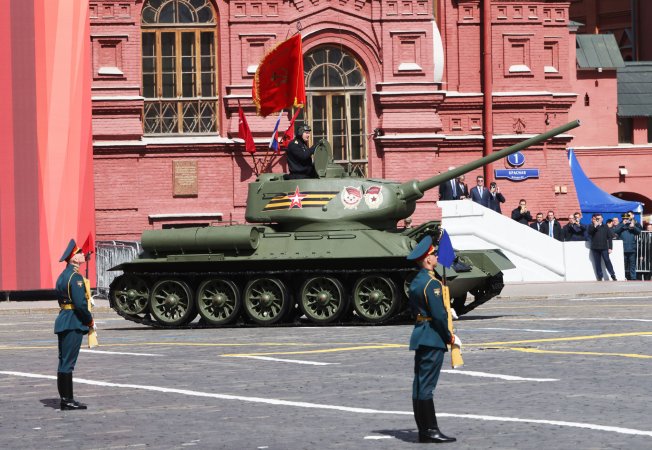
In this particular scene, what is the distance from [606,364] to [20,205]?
20.9 m

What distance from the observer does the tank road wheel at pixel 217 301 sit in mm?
26812

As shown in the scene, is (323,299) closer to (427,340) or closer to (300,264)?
(300,264)

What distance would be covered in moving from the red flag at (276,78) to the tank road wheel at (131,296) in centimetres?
1115

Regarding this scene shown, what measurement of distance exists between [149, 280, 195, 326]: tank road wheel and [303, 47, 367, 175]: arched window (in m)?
14.0

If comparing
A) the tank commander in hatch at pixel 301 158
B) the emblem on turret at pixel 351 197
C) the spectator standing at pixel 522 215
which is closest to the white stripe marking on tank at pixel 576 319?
the emblem on turret at pixel 351 197

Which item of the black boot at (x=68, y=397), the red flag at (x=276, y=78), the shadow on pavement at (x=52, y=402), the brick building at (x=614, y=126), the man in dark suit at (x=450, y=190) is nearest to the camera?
the black boot at (x=68, y=397)

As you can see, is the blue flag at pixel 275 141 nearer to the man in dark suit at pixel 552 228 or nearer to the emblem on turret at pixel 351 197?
the man in dark suit at pixel 552 228

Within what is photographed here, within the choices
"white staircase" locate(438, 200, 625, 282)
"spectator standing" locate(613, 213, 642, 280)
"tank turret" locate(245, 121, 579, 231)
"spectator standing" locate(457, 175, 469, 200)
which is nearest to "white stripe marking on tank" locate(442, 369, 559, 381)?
"tank turret" locate(245, 121, 579, 231)

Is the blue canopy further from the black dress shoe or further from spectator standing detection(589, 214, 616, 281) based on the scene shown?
the black dress shoe

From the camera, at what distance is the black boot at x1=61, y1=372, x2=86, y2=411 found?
15344 millimetres

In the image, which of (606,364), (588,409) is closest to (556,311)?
(606,364)

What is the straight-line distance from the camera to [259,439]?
13039 millimetres

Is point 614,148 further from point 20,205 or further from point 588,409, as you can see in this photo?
point 588,409

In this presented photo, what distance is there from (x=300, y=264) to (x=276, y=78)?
1252 centimetres
